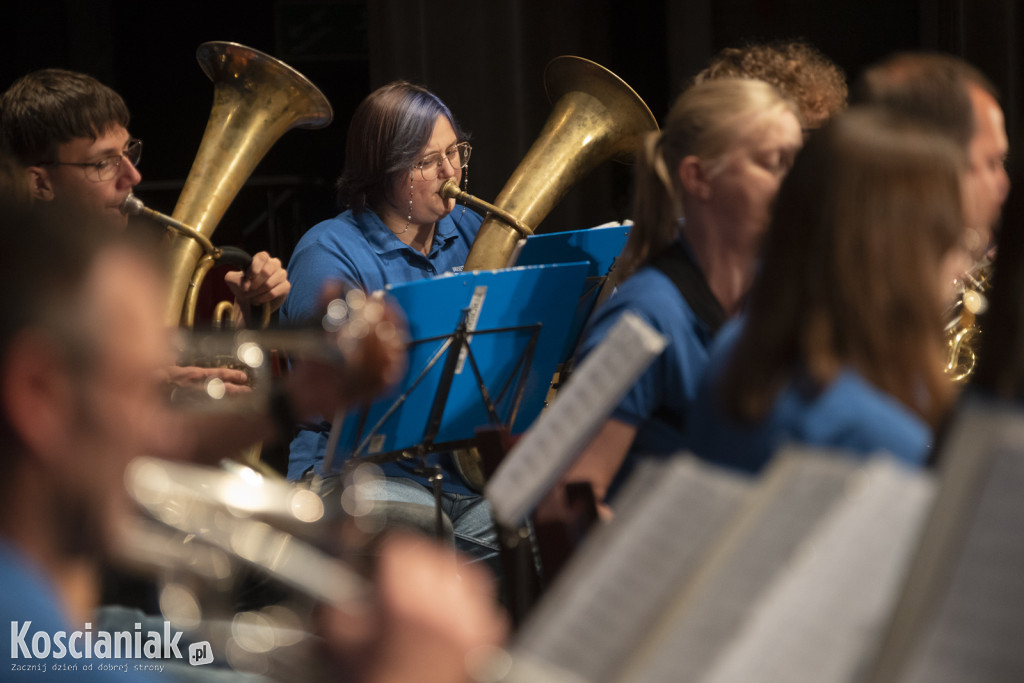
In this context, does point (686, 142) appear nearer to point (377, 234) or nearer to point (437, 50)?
point (377, 234)

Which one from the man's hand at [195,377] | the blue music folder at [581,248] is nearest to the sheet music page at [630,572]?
the man's hand at [195,377]

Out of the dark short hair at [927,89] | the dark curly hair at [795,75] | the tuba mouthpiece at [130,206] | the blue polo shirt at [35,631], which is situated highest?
the dark curly hair at [795,75]

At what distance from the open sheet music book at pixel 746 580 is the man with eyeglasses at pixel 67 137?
1.91 meters

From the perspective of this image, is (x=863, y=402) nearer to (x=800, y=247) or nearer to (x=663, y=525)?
(x=800, y=247)

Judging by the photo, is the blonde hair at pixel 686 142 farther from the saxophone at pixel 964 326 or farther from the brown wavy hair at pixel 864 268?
the saxophone at pixel 964 326

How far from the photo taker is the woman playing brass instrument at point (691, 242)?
174cm

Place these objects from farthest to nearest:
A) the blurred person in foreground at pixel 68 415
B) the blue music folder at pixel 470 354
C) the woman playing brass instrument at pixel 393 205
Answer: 1. the woman playing brass instrument at pixel 393 205
2. the blue music folder at pixel 470 354
3. the blurred person in foreground at pixel 68 415

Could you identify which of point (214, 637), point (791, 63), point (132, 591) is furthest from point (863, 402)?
point (791, 63)

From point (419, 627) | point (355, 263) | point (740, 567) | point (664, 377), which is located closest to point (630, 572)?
point (740, 567)

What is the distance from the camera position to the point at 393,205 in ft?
9.81

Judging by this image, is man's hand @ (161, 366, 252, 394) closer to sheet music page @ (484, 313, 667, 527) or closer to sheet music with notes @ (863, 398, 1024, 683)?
sheet music page @ (484, 313, 667, 527)

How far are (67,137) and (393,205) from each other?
870 millimetres

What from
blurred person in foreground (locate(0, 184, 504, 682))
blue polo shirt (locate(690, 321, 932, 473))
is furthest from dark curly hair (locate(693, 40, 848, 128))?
blurred person in foreground (locate(0, 184, 504, 682))

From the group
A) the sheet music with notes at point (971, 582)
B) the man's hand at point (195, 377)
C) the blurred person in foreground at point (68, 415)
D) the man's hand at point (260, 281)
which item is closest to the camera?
the sheet music with notes at point (971, 582)
